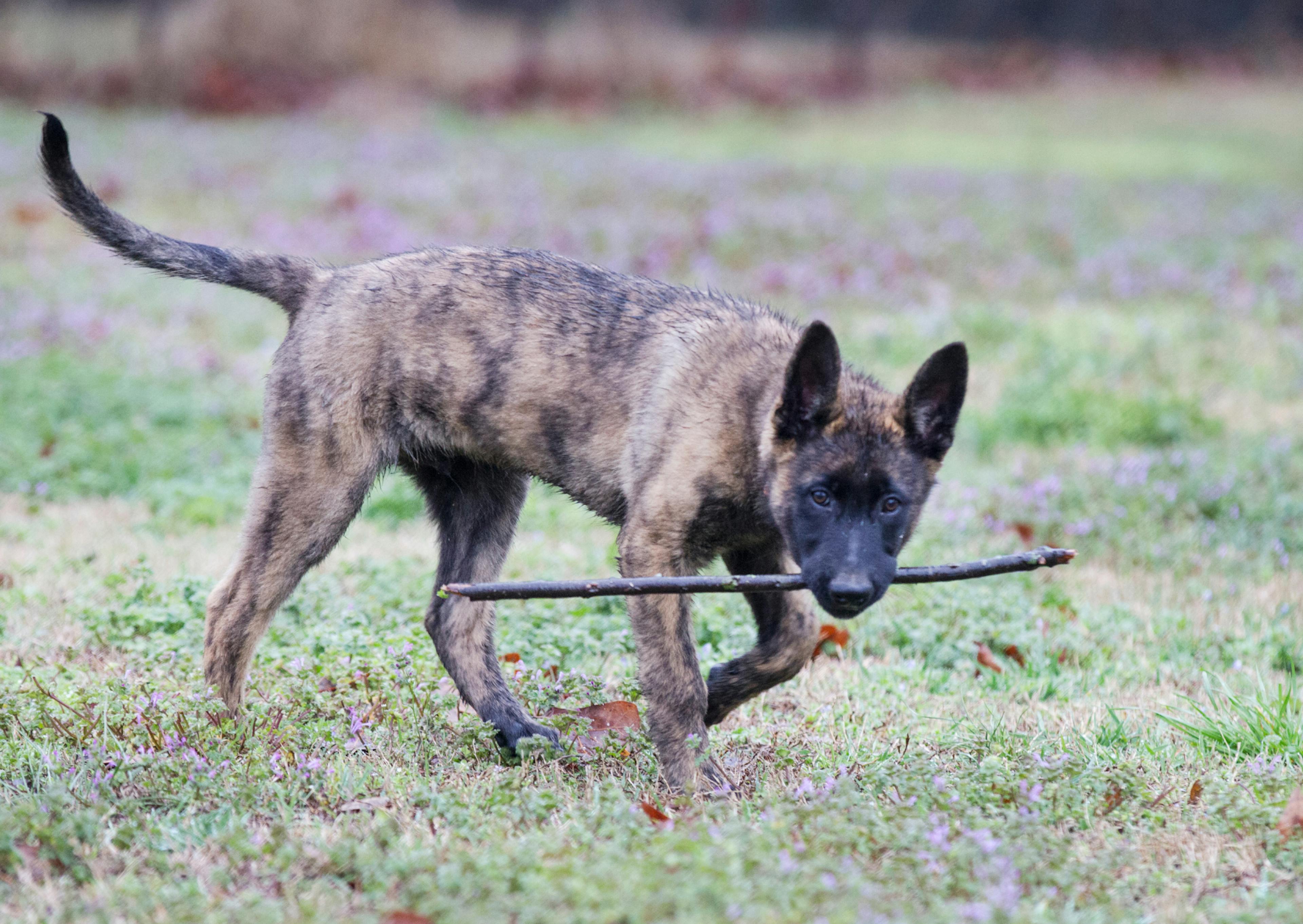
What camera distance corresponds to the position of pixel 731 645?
525cm

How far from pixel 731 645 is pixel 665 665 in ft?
4.06

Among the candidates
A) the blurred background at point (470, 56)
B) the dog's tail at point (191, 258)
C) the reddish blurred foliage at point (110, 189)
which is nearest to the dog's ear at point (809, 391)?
the dog's tail at point (191, 258)

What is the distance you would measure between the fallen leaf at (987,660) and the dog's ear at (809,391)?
1647 mm

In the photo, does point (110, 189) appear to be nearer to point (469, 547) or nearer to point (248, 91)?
point (248, 91)

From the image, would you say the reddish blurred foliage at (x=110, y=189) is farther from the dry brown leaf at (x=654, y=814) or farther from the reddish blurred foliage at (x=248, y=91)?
the dry brown leaf at (x=654, y=814)

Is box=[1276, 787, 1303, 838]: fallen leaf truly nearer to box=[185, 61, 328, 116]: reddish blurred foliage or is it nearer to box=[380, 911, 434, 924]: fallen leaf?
box=[380, 911, 434, 924]: fallen leaf

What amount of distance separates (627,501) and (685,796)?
3.13 feet

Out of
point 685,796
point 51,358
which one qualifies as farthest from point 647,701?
point 51,358

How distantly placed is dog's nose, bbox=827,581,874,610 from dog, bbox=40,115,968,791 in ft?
0.39

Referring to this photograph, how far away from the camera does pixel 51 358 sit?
8648 mm

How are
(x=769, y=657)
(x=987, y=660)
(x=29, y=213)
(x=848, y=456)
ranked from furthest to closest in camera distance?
(x=29, y=213) < (x=987, y=660) < (x=769, y=657) < (x=848, y=456)

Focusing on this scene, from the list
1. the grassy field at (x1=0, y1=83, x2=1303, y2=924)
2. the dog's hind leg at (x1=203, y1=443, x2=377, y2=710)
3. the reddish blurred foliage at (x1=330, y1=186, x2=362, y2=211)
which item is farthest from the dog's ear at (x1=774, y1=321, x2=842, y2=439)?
Result: the reddish blurred foliage at (x1=330, y1=186, x2=362, y2=211)

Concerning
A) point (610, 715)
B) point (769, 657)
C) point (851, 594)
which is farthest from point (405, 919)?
point (769, 657)

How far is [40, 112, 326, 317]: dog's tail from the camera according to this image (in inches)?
178
